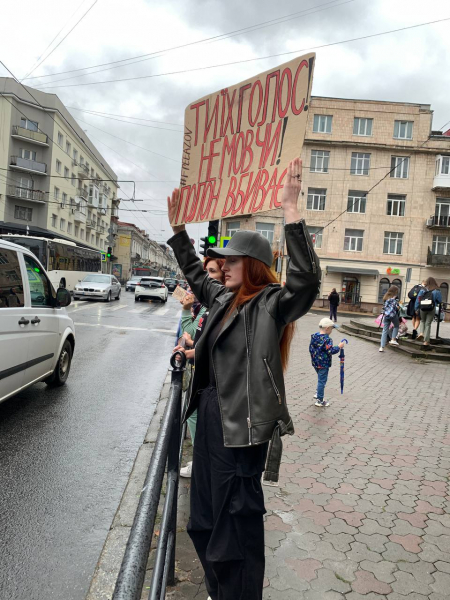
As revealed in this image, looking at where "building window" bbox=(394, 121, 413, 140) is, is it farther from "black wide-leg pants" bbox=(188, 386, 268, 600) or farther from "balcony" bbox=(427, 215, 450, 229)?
"black wide-leg pants" bbox=(188, 386, 268, 600)

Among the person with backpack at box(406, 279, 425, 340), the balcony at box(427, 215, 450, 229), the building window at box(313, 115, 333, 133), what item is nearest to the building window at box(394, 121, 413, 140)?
the building window at box(313, 115, 333, 133)

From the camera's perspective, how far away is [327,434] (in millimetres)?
5285

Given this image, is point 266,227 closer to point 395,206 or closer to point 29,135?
point 395,206

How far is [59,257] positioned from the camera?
89.0 feet

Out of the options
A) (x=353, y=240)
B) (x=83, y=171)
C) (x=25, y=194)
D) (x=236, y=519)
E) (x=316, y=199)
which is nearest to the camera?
(x=236, y=519)

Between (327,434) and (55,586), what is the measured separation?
3473 millimetres

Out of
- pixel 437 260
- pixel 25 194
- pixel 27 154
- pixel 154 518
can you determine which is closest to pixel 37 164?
pixel 27 154

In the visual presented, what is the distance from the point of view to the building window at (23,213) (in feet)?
137

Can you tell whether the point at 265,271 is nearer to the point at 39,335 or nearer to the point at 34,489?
the point at 34,489

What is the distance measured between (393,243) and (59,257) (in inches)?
1039

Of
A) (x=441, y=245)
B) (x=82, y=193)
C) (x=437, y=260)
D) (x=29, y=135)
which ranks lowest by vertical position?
(x=437, y=260)

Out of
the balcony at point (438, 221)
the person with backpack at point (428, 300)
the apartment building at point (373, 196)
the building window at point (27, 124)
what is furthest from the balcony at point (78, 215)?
the person with backpack at point (428, 300)

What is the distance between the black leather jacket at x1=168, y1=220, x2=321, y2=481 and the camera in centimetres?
183

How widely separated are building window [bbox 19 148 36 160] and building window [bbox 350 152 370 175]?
95.0ft
